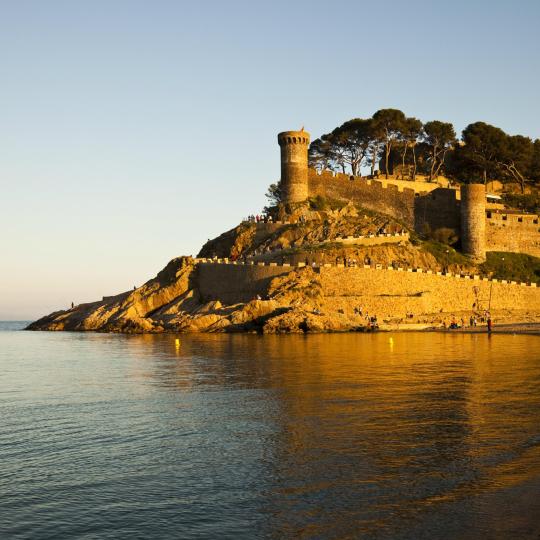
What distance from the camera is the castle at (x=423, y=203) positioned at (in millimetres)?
73062

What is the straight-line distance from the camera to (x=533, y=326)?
5778 cm

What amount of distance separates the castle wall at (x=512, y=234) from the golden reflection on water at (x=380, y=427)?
38626mm

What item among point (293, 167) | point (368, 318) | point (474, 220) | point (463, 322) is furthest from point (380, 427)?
point (293, 167)

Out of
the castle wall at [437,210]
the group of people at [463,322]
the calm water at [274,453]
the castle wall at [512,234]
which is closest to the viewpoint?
the calm water at [274,453]

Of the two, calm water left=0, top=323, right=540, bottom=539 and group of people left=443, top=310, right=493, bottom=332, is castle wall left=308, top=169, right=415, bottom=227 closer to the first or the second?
group of people left=443, top=310, right=493, bottom=332

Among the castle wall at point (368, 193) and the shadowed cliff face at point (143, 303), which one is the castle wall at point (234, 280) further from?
the castle wall at point (368, 193)

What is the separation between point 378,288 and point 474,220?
18.8 m

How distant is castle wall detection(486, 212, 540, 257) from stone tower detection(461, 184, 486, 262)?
190cm

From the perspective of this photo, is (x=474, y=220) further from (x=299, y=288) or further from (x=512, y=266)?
(x=299, y=288)

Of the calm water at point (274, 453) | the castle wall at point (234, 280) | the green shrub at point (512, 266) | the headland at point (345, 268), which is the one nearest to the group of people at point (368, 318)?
the headland at point (345, 268)

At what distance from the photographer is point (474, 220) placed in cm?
7300

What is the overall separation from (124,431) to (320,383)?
32.0 feet

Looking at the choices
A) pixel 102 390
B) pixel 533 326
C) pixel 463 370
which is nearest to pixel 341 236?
pixel 533 326

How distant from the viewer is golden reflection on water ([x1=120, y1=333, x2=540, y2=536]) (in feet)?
37.3
